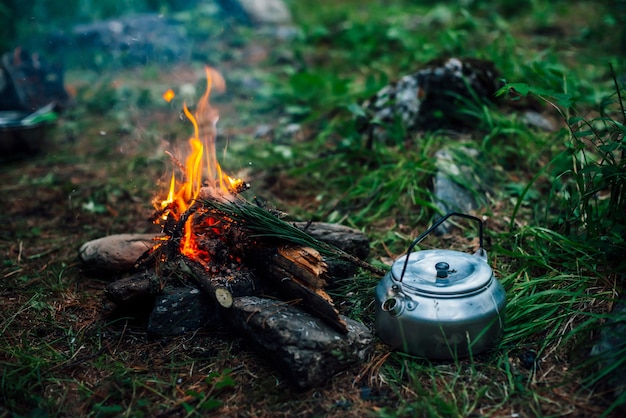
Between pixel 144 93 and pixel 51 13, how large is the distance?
2.32 m

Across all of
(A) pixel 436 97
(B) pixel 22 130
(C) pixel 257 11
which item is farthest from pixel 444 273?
(C) pixel 257 11

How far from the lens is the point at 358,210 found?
12.7 feet

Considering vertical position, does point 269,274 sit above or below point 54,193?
above

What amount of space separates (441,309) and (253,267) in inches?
40.4

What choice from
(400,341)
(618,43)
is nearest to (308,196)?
(400,341)

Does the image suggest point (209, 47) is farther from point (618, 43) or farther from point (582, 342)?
point (582, 342)

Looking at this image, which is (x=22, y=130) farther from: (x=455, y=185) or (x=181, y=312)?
(x=455, y=185)

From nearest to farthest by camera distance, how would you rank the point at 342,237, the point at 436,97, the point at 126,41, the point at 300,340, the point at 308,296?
the point at 300,340, the point at 308,296, the point at 342,237, the point at 436,97, the point at 126,41

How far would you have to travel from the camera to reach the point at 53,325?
9.18 feet

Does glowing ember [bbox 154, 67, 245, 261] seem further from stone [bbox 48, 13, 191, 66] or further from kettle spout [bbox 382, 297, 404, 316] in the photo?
stone [bbox 48, 13, 191, 66]

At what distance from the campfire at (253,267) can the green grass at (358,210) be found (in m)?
0.15

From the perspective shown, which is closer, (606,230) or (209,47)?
(606,230)

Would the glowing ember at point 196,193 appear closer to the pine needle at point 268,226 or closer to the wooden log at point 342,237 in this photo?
the pine needle at point 268,226

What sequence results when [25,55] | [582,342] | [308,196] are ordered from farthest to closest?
[25,55], [308,196], [582,342]
